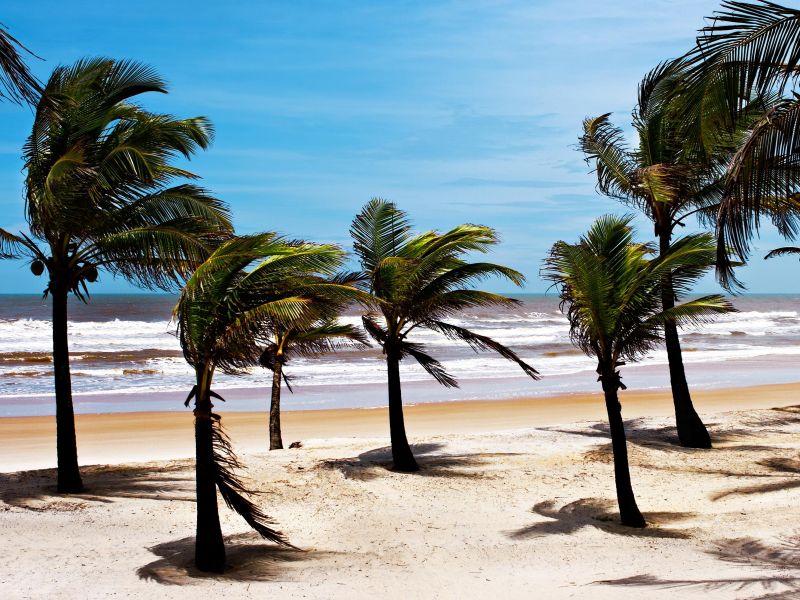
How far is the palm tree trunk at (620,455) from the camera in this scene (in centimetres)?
875

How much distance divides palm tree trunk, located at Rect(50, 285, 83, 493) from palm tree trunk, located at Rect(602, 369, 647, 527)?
21.1 feet

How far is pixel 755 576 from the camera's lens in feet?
22.4

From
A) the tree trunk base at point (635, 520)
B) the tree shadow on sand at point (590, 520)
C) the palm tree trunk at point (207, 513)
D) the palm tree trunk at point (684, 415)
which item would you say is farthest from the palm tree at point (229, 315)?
the palm tree trunk at point (684, 415)

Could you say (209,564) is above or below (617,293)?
below

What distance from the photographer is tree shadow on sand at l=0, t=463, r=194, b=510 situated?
9633 millimetres

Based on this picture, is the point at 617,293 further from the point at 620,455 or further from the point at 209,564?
the point at 209,564

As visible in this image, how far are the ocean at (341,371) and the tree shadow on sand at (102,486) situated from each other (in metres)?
2.47

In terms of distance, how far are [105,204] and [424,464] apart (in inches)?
232

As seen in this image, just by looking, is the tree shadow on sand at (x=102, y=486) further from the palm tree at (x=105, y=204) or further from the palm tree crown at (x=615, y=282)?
the palm tree crown at (x=615, y=282)

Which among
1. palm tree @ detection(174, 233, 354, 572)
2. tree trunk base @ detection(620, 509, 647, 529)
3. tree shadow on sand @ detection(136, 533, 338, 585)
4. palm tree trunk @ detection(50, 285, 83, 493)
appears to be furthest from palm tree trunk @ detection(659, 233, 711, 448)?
palm tree trunk @ detection(50, 285, 83, 493)

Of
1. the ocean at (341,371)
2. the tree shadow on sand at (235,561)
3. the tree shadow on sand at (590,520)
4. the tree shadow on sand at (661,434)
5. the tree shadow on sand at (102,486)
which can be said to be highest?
the ocean at (341,371)

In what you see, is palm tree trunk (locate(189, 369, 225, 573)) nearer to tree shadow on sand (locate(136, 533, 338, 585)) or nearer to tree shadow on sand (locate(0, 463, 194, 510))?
tree shadow on sand (locate(136, 533, 338, 585))

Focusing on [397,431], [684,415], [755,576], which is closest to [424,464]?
[397,431]

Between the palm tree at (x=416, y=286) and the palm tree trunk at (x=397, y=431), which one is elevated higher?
the palm tree at (x=416, y=286)
